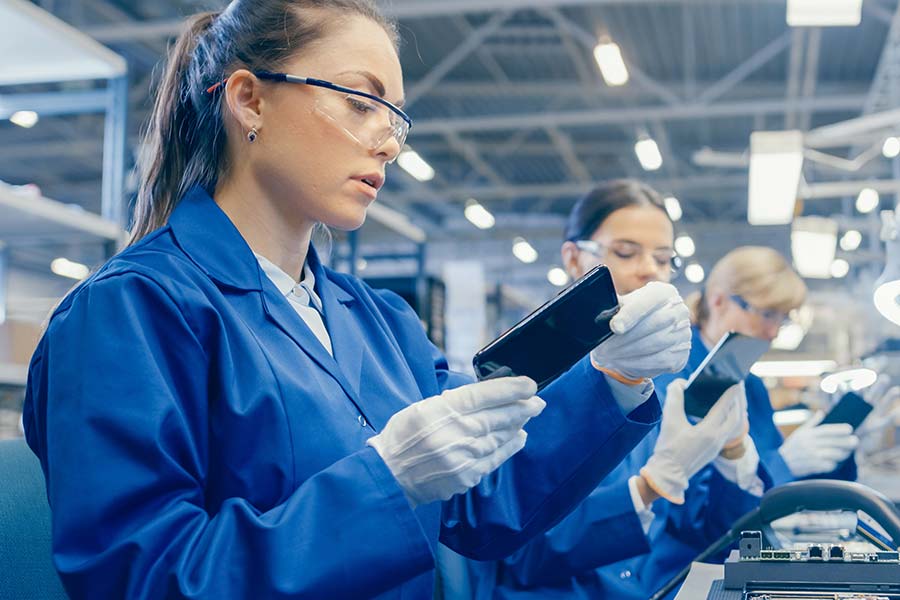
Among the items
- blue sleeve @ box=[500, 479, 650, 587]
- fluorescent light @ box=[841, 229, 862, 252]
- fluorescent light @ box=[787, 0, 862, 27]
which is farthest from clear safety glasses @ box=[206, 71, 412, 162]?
fluorescent light @ box=[841, 229, 862, 252]

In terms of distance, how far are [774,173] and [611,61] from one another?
1554mm

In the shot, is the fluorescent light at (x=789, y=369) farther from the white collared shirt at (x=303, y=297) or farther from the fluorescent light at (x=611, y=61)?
the white collared shirt at (x=303, y=297)

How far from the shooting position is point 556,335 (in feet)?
3.32

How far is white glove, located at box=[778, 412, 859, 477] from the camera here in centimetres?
247

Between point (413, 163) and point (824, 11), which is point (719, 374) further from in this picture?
point (413, 163)

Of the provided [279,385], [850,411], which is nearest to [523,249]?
[850,411]

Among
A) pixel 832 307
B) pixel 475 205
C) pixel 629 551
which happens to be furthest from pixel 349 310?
pixel 832 307

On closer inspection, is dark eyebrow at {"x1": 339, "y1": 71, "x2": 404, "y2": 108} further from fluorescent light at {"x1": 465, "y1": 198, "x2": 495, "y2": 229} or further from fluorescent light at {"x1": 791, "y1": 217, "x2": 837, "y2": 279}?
fluorescent light at {"x1": 465, "y1": 198, "x2": 495, "y2": 229}

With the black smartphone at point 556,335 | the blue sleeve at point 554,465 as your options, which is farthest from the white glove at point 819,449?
the black smartphone at point 556,335

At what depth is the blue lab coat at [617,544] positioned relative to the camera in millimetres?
1617

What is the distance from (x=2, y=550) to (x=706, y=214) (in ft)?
48.0

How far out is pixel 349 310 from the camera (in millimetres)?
1271

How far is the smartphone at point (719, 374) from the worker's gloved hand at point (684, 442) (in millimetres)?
22

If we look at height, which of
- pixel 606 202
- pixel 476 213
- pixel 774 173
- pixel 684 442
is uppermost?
pixel 606 202
